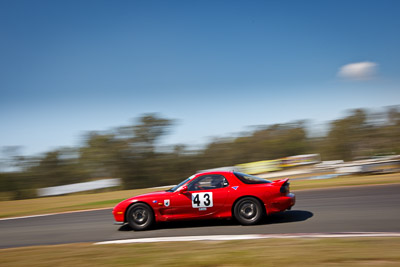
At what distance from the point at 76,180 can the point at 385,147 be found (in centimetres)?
3546

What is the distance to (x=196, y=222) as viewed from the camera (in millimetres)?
8516

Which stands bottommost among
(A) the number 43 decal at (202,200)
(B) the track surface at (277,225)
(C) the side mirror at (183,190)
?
(B) the track surface at (277,225)

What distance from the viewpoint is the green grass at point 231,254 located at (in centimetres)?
447

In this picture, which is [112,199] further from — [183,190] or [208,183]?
[208,183]

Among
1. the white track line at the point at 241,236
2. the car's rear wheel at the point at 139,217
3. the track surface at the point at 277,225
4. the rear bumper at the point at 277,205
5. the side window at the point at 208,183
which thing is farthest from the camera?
the car's rear wheel at the point at 139,217

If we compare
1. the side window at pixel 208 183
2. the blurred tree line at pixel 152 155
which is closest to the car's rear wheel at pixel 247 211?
the side window at pixel 208 183

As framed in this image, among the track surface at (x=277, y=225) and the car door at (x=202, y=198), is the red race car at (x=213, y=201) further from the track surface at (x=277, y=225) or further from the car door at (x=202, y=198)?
the track surface at (x=277, y=225)

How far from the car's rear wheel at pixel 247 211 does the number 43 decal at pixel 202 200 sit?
2.00 feet

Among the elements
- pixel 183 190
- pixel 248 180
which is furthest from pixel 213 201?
pixel 248 180

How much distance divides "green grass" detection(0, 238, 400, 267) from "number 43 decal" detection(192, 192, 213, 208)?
1505 mm

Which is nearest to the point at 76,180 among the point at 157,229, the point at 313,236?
the point at 157,229

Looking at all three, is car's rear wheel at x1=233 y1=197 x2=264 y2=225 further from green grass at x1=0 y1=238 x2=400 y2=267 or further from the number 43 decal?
green grass at x1=0 y1=238 x2=400 y2=267

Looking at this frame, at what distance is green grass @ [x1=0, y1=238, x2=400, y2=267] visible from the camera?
14.7ft

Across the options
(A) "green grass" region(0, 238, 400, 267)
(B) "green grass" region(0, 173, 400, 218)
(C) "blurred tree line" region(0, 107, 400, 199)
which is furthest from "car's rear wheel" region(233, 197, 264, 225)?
(C) "blurred tree line" region(0, 107, 400, 199)
